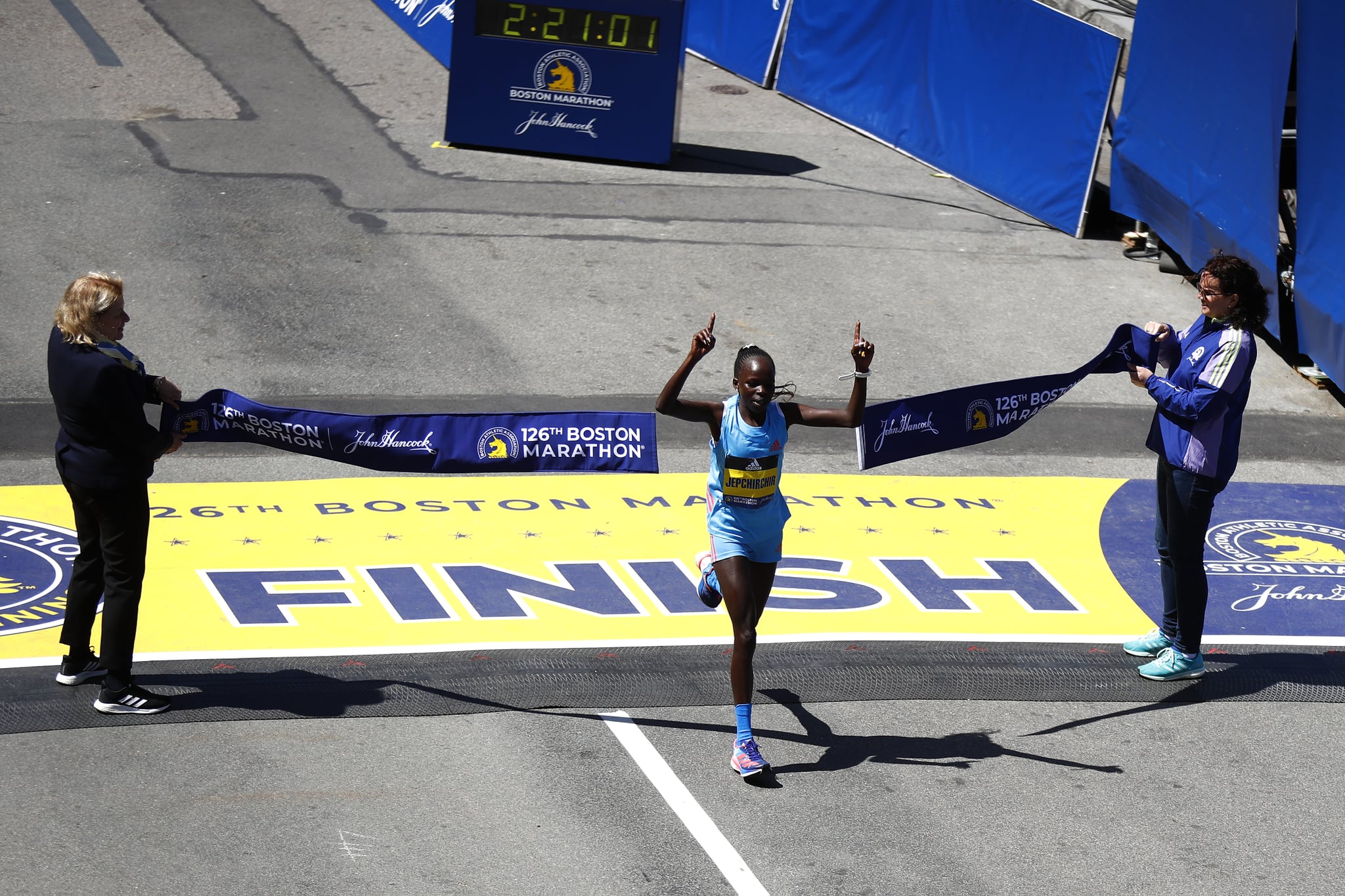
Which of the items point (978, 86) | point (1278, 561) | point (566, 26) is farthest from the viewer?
point (566, 26)

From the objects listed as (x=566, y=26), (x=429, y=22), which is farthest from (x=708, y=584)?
(x=429, y=22)

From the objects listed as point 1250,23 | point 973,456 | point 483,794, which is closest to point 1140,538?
point 973,456

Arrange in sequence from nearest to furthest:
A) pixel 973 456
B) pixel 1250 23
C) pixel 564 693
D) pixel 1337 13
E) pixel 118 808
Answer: pixel 118 808, pixel 564 693, pixel 973 456, pixel 1337 13, pixel 1250 23

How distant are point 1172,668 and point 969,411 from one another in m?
1.69

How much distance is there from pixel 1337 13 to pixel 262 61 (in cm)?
1404

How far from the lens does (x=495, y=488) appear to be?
9.57 meters

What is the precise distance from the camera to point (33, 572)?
26.1 ft

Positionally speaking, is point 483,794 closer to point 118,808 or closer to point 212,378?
point 118,808

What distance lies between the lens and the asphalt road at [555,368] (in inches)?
230

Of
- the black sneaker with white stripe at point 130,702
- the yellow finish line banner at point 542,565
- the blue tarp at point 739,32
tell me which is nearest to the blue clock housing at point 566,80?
the blue tarp at point 739,32

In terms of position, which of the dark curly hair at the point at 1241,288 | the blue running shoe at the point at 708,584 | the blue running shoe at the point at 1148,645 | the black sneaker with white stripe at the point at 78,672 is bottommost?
the black sneaker with white stripe at the point at 78,672

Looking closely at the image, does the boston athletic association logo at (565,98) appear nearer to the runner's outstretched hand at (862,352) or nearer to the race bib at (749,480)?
the runner's outstretched hand at (862,352)

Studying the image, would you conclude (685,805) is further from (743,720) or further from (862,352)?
(862,352)

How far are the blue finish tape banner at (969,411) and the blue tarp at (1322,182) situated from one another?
5.35 meters
